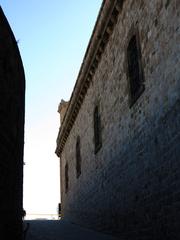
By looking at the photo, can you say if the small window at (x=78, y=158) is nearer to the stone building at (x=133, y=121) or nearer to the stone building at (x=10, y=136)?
the stone building at (x=133, y=121)

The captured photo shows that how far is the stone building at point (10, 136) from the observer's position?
662 cm

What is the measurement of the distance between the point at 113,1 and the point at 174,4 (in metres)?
3.84

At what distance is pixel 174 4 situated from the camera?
281 inches

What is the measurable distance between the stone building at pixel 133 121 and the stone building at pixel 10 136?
252 cm

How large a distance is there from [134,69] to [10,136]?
3.69 metres

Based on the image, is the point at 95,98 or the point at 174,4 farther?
the point at 95,98

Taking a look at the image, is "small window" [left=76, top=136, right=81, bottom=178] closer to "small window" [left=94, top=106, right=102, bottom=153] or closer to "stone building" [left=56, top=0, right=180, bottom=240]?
"stone building" [left=56, top=0, right=180, bottom=240]

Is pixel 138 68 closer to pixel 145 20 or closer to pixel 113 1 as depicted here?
pixel 145 20

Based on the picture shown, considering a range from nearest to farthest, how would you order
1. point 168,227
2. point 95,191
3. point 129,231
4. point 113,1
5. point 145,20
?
point 168,227
point 145,20
point 129,231
point 113,1
point 95,191

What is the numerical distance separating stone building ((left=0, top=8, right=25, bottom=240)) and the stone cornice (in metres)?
3.76

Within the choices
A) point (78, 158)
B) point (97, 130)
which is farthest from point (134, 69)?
point (78, 158)

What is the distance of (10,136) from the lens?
7156 mm

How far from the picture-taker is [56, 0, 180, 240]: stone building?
717 cm

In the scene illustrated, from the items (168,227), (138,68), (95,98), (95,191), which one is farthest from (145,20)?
(95,191)
